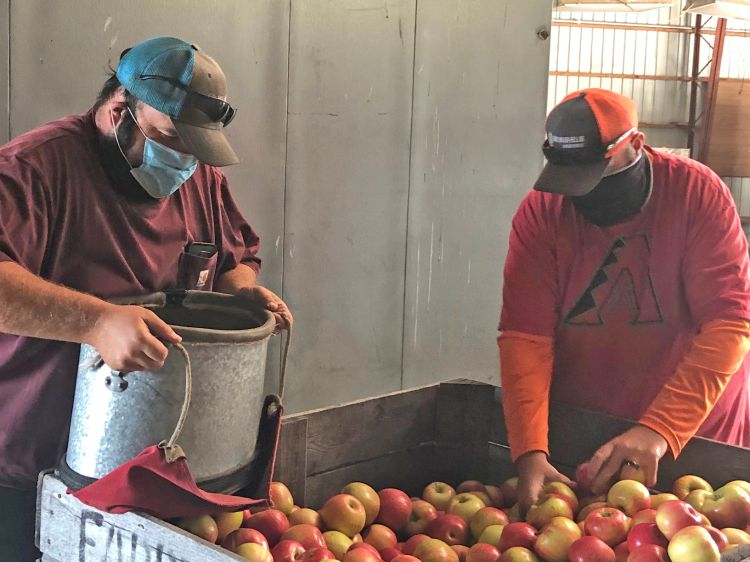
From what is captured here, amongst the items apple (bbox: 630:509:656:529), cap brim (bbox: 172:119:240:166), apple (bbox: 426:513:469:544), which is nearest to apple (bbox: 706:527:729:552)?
apple (bbox: 630:509:656:529)

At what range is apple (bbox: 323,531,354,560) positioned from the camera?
1.70 m

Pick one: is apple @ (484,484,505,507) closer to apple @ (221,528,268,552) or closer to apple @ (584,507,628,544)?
apple @ (584,507,628,544)

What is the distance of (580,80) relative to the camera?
1148 centimetres

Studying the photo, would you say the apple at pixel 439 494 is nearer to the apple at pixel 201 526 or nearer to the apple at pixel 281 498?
the apple at pixel 281 498

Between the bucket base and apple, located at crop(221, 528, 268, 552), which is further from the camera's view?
apple, located at crop(221, 528, 268, 552)

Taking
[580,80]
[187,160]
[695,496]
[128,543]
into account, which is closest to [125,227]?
[187,160]

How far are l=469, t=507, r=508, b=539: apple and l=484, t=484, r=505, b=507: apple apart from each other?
13 cm

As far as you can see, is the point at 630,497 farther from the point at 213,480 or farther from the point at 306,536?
the point at 213,480

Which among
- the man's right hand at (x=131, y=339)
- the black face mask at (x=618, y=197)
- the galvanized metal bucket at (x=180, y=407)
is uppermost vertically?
the black face mask at (x=618, y=197)

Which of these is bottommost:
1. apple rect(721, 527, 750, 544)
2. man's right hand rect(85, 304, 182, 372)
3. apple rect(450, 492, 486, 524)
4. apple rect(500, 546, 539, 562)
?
apple rect(450, 492, 486, 524)

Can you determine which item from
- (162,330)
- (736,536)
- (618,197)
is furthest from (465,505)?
(162,330)

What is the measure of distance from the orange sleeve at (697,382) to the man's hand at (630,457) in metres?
0.02

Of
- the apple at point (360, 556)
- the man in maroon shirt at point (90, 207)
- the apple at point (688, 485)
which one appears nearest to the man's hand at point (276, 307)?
the man in maroon shirt at point (90, 207)

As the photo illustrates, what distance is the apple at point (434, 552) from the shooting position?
5.50ft
